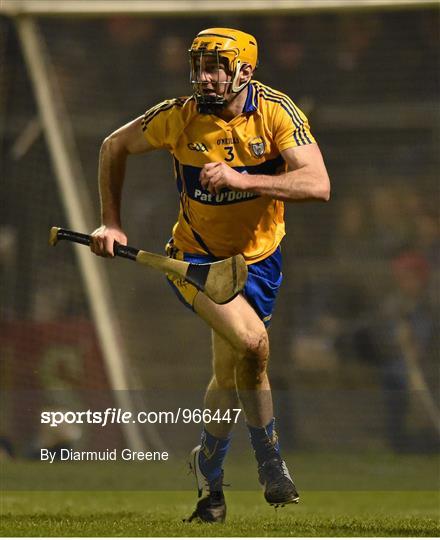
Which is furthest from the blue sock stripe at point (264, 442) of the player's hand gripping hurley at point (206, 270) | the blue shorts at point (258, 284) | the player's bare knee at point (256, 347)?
the player's hand gripping hurley at point (206, 270)

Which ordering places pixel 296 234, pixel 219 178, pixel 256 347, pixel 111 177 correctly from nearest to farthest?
pixel 219 178, pixel 256 347, pixel 111 177, pixel 296 234

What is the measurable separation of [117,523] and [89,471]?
2812 millimetres

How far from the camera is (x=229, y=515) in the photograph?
7258mm

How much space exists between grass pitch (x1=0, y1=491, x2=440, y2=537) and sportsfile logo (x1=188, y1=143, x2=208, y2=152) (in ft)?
5.30

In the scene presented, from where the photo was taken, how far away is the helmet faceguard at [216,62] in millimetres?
6422

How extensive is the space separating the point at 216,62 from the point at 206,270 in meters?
0.89

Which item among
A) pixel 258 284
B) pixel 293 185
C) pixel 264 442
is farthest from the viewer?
pixel 258 284

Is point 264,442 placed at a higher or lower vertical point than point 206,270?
lower

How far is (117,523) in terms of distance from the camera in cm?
664

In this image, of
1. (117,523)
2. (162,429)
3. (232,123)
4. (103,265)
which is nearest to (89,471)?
(162,429)

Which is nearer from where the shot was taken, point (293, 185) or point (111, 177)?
point (293, 185)

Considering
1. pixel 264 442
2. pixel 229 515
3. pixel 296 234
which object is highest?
pixel 264 442

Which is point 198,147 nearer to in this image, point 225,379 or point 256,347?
point 256,347

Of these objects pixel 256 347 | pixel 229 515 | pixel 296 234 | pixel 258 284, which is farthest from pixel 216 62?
pixel 296 234
